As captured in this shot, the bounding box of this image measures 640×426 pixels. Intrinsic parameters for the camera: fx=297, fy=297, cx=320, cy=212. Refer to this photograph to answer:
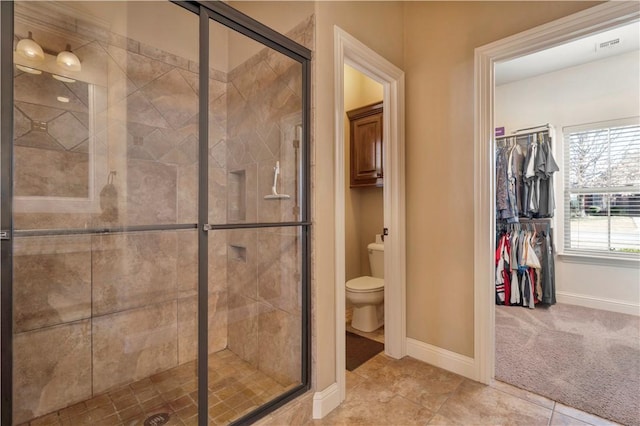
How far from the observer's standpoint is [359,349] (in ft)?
8.14

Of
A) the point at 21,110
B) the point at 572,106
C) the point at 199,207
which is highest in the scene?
the point at 572,106

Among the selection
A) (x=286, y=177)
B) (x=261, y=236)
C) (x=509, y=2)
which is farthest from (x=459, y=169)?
(x=261, y=236)

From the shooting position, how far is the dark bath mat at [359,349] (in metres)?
2.27

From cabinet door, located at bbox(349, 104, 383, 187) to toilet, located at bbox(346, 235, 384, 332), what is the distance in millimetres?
756

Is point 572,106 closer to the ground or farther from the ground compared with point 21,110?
farther from the ground

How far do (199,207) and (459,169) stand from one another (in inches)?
67.9

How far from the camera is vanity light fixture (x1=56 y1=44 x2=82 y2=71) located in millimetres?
1729

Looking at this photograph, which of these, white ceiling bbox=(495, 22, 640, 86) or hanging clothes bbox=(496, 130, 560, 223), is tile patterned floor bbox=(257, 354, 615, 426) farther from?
white ceiling bbox=(495, 22, 640, 86)

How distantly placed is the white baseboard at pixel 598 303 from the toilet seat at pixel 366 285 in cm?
248

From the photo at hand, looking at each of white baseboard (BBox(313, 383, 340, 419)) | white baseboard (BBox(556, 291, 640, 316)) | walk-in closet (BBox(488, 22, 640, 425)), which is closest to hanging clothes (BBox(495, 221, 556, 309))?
walk-in closet (BBox(488, 22, 640, 425))

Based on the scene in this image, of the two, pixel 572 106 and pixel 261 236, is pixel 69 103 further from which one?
pixel 572 106

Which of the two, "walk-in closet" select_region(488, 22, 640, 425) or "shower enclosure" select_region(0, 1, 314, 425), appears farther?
"walk-in closet" select_region(488, 22, 640, 425)

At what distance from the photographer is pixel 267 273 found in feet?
6.70

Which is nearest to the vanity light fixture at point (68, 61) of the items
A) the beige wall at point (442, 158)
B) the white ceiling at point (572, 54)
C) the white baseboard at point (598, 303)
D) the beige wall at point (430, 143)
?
the beige wall at point (430, 143)
